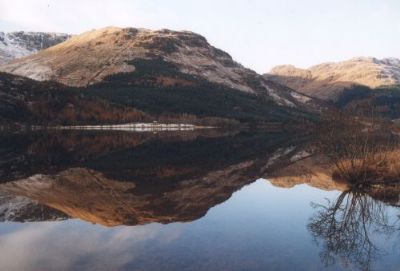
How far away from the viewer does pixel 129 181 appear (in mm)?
44969

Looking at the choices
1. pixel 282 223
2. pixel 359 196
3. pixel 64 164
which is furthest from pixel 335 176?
pixel 64 164

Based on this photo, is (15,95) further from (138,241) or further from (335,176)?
(138,241)

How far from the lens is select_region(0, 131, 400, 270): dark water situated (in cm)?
2150

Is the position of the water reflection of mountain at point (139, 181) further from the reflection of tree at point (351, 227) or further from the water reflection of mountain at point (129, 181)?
the reflection of tree at point (351, 227)

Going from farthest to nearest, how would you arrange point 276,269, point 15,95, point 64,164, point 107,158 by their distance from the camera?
point 15,95 → point 107,158 → point 64,164 → point 276,269

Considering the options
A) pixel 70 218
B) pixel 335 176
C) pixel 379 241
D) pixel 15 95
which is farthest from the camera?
pixel 15 95

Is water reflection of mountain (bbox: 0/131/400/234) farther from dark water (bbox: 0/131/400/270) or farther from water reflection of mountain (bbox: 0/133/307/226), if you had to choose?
dark water (bbox: 0/131/400/270)

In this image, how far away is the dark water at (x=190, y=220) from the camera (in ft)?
70.5

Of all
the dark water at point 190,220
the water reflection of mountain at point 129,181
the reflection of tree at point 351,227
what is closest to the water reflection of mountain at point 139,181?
the water reflection of mountain at point 129,181

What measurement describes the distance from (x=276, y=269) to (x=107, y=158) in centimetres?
4576

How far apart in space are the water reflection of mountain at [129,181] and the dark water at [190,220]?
0.12 meters

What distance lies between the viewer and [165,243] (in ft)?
78.2

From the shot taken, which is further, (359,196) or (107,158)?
(107,158)

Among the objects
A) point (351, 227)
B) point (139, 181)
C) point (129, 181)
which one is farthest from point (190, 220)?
point (129, 181)
